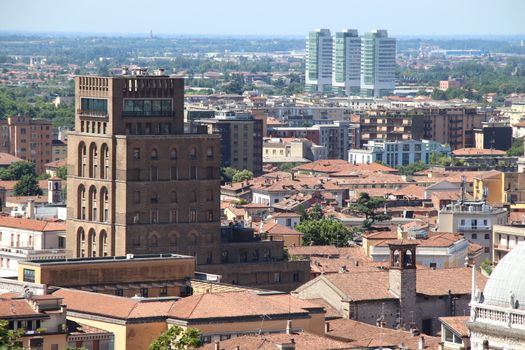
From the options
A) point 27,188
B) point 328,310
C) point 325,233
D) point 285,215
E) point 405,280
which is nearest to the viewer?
point 328,310

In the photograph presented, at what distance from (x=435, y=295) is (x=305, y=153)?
129926 millimetres

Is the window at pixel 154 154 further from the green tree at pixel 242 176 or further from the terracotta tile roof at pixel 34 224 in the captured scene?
the green tree at pixel 242 176

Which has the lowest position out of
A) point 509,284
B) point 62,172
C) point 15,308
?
point 62,172

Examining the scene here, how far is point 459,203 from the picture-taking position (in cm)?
10662

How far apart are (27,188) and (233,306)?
253 ft

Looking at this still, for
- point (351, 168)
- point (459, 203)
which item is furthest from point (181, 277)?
point (351, 168)

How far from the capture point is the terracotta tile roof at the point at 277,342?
51906 millimetres

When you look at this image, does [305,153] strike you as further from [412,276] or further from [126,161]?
[412,276]

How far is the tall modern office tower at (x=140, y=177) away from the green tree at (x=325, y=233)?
16371 millimetres

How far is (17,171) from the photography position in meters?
153

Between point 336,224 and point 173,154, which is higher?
point 173,154

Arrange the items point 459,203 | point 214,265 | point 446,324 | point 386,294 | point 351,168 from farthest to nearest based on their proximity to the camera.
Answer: point 351,168, point 459,203, point 214,265, point 386,294, point 446,324

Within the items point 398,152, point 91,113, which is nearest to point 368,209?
point 91,113

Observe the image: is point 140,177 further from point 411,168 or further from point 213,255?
point 411,168
